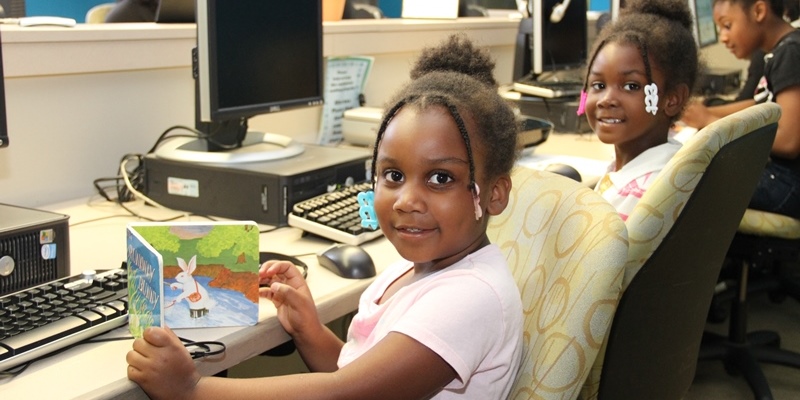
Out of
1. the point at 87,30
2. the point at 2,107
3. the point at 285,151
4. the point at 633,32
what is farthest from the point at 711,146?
the point at 87,30

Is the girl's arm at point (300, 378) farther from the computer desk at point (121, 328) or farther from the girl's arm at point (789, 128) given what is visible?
the girl's arm at point (789, 128)

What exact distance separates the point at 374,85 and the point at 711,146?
154cm


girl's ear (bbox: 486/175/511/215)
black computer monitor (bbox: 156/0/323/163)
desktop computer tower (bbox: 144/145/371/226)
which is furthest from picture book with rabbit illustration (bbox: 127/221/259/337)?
black computer monitor (bbox: 156/0/323/163)

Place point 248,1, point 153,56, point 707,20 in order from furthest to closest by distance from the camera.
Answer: point 707,20
point 153,56
point 248,1

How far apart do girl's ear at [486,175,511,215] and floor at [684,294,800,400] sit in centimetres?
161

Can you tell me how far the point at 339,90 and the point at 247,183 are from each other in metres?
0.77

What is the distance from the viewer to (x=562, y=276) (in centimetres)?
107

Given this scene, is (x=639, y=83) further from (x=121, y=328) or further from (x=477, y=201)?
(x=121, y=328)

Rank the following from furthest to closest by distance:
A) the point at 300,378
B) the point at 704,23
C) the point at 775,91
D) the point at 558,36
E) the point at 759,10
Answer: the point at 704,23, the point at 558,36, the point at 759,10, the point at 775,91, the point at 300,378

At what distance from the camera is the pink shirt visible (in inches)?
37.7

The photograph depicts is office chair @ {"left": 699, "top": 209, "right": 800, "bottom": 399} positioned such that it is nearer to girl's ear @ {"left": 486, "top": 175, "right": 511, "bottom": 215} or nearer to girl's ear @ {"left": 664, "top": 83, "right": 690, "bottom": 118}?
girl's ear @ {"left": 664, "top": 83, "right": 690, "bottom": 118}

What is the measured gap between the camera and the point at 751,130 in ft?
4.09

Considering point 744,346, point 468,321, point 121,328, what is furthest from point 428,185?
point 744,346

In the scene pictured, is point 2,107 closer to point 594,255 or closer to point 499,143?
A: point 499,143
